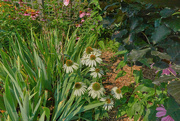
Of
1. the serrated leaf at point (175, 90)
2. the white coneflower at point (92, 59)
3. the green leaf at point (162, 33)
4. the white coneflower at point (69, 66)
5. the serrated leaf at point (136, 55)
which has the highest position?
the green leaf at point (162, 33)

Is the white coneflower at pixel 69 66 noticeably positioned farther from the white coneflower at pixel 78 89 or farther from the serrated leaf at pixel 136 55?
the serrated leaf at pixel 136 55

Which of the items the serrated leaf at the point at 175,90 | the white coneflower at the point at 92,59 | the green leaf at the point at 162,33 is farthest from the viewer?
the white coneflower at the point at 92,59

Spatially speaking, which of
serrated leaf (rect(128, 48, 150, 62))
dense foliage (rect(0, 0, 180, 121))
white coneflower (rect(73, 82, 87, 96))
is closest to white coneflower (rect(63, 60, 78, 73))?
dense foliage (rect(0, 0, 180, 121))

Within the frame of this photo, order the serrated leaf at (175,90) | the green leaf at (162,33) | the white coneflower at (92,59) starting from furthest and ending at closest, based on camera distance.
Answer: the white coneflower at (92,59) < the green leaf at (162,33) < the serrated leaf at (175,90)

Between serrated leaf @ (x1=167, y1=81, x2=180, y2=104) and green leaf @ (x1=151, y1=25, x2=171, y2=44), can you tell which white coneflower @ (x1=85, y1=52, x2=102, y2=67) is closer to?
green leaf @ (x1=151, y1=25, x2=171, y2=44)

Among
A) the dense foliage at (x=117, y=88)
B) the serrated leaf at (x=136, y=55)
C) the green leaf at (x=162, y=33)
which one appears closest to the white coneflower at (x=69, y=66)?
the dense foliage at (x=117, y=88)

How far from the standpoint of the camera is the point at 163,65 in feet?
A: 2.50

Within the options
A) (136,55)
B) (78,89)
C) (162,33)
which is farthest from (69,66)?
(162,33)

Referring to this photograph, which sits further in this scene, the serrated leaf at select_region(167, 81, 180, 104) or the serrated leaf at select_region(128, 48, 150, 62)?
the serrated leaf at select_region(128, 48, 150, 62)

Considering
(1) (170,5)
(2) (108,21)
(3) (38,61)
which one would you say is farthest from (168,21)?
(3) (38,61)

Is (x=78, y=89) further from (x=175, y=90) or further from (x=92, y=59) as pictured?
(x=175, y=90)

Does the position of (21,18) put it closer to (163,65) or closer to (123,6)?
(123,6)

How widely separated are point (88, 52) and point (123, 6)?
0.56 metres

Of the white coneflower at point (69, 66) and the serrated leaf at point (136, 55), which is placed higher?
the serrated leaf at point (136, 55)
